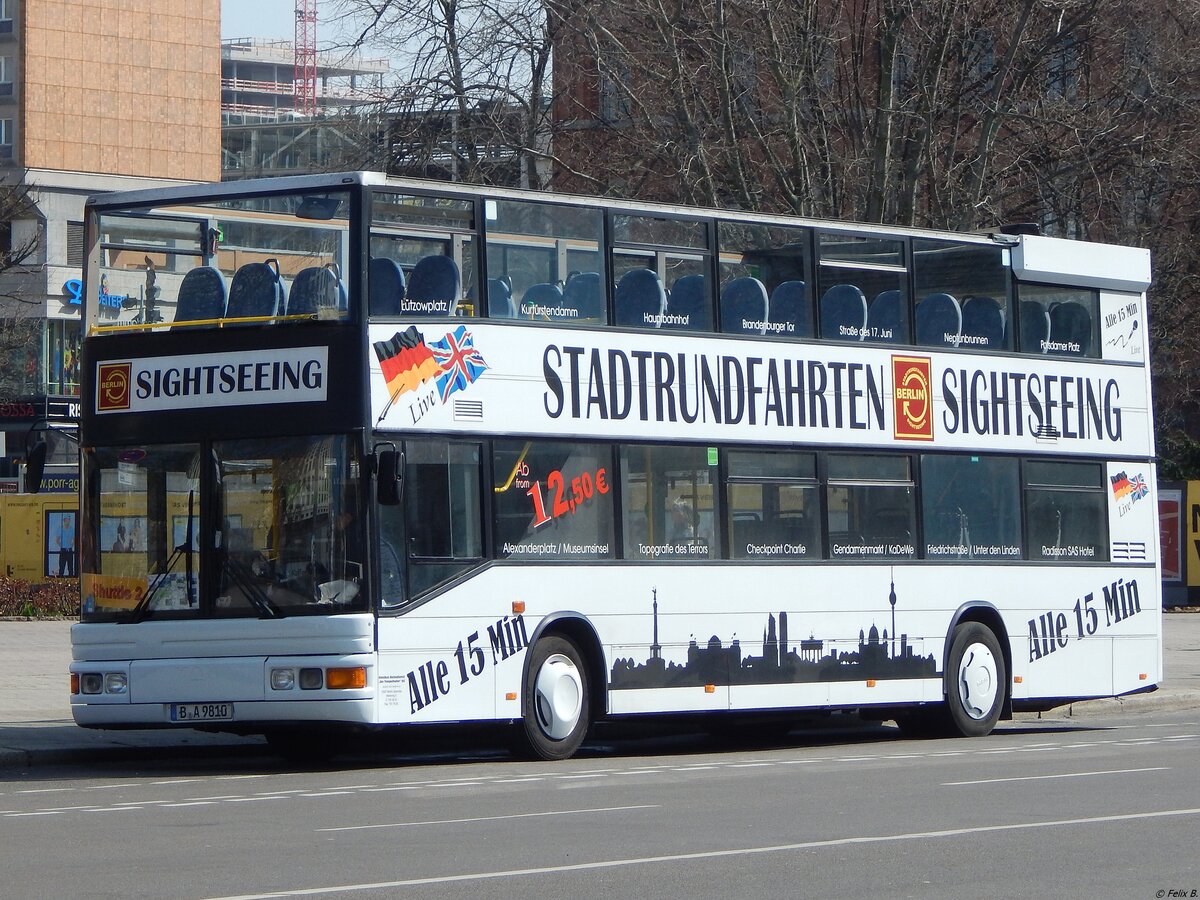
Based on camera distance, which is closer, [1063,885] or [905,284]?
[1063,885]

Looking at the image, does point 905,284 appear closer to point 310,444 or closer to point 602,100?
point 310,444

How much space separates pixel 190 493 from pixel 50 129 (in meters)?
80.8

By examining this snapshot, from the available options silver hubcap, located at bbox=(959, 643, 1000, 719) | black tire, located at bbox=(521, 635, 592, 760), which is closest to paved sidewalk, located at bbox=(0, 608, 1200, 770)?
black tire, located at bbox=(521, 635, 592, 760)

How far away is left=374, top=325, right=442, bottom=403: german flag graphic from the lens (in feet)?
48.5

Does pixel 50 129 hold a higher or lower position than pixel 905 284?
higher

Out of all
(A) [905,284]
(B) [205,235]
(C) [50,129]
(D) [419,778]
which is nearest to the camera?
(D) [419,778]

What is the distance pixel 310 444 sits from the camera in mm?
14703

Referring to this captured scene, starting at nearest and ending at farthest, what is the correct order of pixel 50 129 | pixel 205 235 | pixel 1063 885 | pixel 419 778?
1. pixel 1063 885
2. pixel 419 778
3. pixel 205 235
4. pixel 50 129

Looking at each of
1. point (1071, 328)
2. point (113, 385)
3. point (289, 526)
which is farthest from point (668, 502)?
point (1071, 328)

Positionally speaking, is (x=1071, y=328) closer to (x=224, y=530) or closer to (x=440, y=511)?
(x=440, y=511)

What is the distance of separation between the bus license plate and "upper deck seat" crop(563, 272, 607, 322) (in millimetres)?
4063

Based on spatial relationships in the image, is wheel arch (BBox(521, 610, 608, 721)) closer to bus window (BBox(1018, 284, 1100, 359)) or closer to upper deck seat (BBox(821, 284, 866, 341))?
upper deck seat (BBox(821, 284, 866, 341))

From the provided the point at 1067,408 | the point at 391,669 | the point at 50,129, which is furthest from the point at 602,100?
the point at 50,129

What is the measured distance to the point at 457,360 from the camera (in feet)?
50.0
